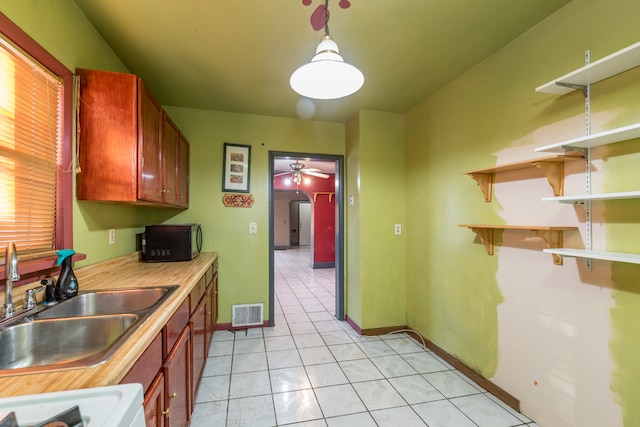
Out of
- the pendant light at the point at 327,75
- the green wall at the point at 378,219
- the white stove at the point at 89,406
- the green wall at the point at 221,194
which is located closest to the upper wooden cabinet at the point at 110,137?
the pendant light at the point at 327,75

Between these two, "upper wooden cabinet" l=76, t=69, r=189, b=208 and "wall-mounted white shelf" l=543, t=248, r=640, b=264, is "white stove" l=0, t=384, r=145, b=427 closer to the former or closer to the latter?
"upper wooden cabinet" l=76, t=69, r=189, b=208

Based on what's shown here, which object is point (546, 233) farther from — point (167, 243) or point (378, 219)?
point (167, 243)

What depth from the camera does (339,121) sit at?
11.3 ft

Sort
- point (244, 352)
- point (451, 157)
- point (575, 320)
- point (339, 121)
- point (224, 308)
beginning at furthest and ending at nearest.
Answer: point (339, 121)
point (224, 308)
point (244, 352)
point (451, 157)
point (575, 320)

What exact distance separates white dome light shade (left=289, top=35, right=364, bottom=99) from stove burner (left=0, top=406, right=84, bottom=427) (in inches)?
52.8

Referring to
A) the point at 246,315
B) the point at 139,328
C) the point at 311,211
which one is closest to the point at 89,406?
the point at 139,328

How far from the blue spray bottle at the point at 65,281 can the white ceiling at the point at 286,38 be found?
139cm

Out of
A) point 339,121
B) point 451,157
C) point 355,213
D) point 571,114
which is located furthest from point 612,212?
point 339,121

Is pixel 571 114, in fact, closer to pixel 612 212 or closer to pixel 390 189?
pixel 612 212

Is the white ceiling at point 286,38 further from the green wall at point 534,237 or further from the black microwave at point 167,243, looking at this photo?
the black microwave at point 167,243

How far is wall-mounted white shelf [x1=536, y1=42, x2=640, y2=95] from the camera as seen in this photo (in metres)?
1.19

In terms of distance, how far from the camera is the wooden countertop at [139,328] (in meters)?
0.73

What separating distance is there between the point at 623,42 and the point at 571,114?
0.35 metres

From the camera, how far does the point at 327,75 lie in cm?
137
